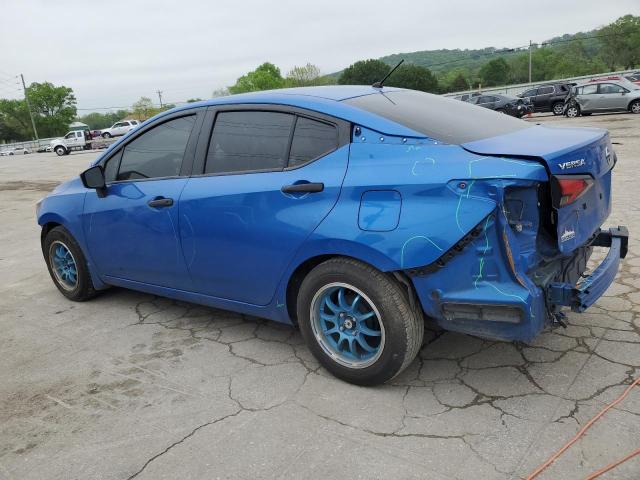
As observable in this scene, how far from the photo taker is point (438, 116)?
313 cm

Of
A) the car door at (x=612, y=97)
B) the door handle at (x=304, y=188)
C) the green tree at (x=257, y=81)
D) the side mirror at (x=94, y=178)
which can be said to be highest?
the green tree at (x=257, y=81)

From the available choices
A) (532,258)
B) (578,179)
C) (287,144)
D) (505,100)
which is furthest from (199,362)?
(505,100)

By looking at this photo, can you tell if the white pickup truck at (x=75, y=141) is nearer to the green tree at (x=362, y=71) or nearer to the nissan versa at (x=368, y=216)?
the nissan versa at (x=368, y=216)

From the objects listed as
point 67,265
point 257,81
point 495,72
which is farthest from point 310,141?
point 257,81

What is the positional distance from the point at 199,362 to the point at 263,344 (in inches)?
17.6

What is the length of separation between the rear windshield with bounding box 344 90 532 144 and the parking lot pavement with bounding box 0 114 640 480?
134 centimetres

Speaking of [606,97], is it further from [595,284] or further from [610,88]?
[595,284]

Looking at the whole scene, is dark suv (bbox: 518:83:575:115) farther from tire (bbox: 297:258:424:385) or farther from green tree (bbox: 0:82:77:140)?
green tree (bbox: 0:82:77:140)

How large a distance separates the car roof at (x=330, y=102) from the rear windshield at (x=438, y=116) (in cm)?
6

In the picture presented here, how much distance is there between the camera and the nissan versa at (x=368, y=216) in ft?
8.25

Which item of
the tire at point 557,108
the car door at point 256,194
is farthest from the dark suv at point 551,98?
the car door at point 256,194

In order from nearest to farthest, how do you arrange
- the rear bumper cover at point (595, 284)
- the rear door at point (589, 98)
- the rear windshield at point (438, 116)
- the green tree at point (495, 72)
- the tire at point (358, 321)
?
the rear bumper cover at point (595, 284), the tire at point (358, 321), the rear windshield at point (438, 116), the rear door at point (589, 98), the green tree at point (495, 72)

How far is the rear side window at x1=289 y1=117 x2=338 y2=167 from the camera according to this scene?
118 inches

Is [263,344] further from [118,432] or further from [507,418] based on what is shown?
[507,418]
